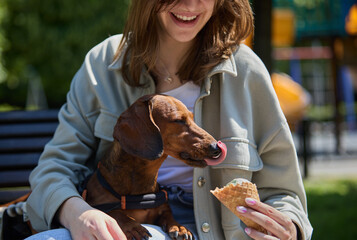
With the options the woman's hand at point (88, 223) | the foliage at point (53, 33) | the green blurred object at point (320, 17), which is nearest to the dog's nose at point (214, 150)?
the woman's hand at point (88, 223)

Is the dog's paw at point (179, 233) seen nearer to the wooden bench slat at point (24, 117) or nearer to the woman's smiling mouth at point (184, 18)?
the woman's smiling mouth at point (184, 18)

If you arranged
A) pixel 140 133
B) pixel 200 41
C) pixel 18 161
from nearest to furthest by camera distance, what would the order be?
pixel 140 133
pixel 200 41
pixel 18 161

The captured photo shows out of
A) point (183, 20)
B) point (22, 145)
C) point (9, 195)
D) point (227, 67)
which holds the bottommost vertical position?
point (9, 195)

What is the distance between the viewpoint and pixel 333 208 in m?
5.47

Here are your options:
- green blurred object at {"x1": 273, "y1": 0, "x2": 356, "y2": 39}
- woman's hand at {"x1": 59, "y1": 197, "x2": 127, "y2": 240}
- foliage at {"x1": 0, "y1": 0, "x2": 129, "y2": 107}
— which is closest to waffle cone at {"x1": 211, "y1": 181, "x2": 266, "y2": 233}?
woman's hand at {"x1": 59, "y1": 197, "x2": 127, "y2": 240}

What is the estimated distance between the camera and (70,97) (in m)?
2.56

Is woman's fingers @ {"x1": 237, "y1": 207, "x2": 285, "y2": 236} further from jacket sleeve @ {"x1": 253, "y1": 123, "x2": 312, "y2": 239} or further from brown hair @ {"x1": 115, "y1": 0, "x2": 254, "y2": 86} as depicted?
brown hair @ {"x1": 115, "y1": 0, "x2": 254, "y2": 86}

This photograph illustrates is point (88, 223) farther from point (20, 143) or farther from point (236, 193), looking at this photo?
point (20, 143)

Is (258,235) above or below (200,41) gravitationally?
below

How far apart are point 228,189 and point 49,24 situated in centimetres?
1507

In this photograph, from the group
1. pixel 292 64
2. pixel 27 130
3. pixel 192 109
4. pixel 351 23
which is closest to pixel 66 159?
pixel 192 109

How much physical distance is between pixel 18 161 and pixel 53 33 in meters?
13.2

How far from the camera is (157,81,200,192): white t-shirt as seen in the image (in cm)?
245

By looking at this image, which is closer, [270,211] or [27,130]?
[270,211]
